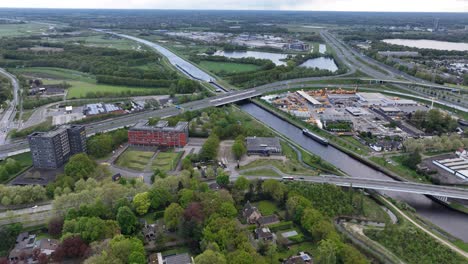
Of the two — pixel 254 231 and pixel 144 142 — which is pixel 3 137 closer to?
pixel 144 142

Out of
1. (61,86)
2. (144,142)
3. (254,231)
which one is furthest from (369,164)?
(61,86)

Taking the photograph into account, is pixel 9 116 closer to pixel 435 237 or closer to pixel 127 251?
pixel 127 251

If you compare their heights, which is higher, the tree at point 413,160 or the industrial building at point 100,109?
the industrial building at point 100,109

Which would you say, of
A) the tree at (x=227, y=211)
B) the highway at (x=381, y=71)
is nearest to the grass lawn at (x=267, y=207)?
the tree at (x=227, y=211)

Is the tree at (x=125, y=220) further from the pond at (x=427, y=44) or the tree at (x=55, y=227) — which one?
the pond at (x=427, y=44)

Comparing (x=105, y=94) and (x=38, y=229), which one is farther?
(x=105, y=94)
